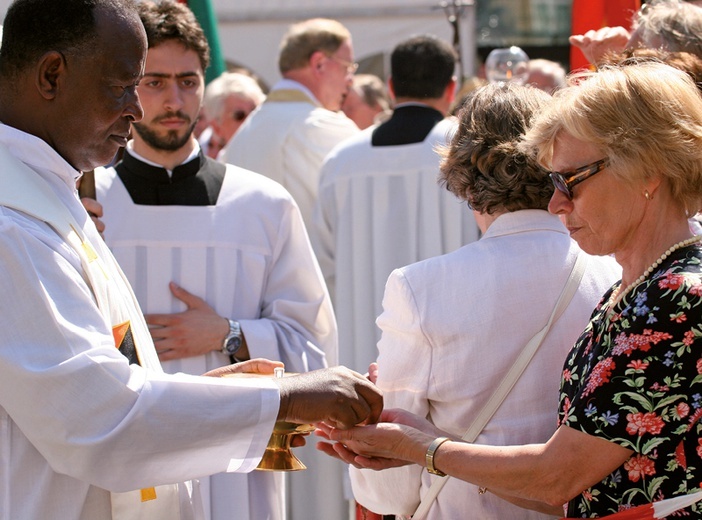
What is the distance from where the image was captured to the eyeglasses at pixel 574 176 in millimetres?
2492

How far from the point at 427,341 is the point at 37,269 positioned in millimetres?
1044

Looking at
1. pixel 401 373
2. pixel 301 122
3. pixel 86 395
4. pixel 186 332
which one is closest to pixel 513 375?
pixel 401 373

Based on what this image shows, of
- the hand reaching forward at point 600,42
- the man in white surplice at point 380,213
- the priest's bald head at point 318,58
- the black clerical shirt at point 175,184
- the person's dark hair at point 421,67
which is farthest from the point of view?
the priest's bald head at point 318,58

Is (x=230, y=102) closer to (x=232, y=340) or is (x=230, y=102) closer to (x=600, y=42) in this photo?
(x=600, y=42)

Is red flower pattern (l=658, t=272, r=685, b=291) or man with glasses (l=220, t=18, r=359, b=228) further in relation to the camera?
man with glasses (l=220, t=18, r=359, b=228)

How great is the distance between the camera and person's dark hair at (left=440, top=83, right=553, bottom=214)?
2.90 meters

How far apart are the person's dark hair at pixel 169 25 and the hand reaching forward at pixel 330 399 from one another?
2.06 metres

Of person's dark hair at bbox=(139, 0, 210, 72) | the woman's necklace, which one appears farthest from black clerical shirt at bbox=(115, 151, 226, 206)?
the woman's necklace

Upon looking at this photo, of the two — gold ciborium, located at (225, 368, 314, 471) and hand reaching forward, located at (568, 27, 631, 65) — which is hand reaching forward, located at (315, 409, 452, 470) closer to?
gold ciborium, located at (225, 368, 314, 471)

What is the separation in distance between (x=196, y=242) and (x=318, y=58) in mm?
3144

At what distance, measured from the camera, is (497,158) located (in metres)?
2.91

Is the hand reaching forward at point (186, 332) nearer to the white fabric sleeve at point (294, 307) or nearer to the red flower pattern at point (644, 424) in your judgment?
the white fabric sleeve at point (294, 307)

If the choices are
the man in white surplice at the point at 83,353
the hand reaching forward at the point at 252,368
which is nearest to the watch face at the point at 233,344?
the hand reaching forward at the point at 252,368

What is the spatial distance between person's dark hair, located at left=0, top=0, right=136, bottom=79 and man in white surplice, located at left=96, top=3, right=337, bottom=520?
1548 millimetres
